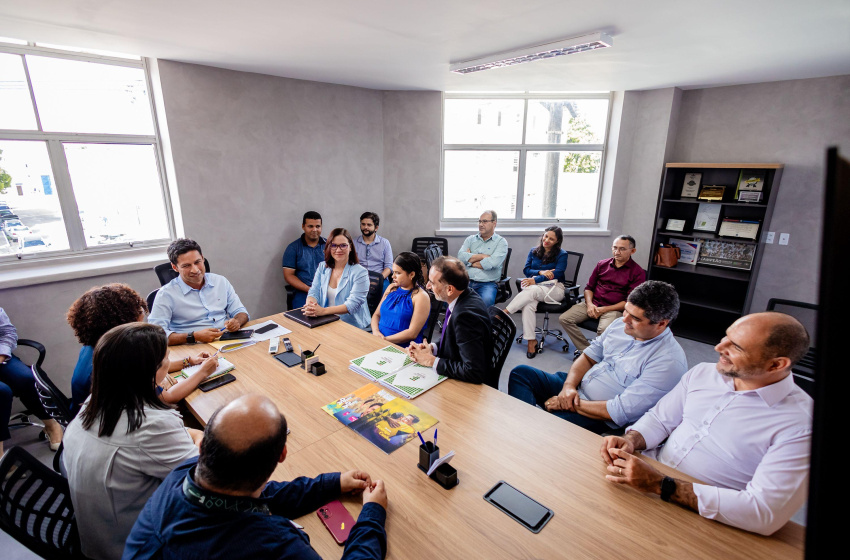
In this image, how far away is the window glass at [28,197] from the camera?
333 centimetres

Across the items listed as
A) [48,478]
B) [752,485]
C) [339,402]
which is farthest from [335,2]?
[752,485]

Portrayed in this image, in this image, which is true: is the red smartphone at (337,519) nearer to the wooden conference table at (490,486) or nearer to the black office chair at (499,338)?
the wooden conference table at (490,486)

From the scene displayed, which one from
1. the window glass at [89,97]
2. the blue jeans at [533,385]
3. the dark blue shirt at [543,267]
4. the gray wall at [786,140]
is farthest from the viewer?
the dark blue shirt at [543,267]

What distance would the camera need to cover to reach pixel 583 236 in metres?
5.59

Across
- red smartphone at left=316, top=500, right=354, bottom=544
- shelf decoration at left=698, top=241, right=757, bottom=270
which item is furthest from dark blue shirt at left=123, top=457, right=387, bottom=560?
shelf decoration at left=698, top=241, right=757, bottom=270

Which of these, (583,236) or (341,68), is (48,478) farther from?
(583,236)

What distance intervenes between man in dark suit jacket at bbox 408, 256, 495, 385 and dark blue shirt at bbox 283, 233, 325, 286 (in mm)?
2519

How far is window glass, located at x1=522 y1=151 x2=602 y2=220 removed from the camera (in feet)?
18.8

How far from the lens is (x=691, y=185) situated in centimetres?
489

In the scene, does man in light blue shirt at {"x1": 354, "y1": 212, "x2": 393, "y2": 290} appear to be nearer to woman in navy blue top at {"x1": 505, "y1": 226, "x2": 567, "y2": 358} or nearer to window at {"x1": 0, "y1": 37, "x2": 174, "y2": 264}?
woman in navy blue top at {"x1": 505, "y1": 226, "x2": 567, "y2": 358}

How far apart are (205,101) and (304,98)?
1.07 m

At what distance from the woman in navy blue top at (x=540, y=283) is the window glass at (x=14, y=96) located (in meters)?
4.67

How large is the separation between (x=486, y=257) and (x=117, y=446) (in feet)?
13.5

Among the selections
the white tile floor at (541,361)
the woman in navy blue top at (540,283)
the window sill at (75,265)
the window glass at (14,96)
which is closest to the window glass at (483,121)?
the woman in navy blue top at (540,283)
